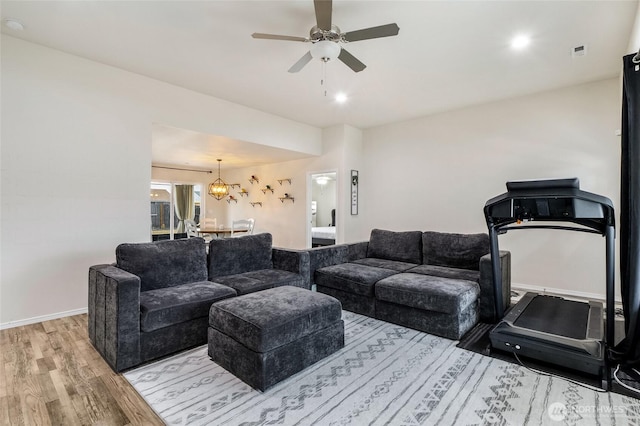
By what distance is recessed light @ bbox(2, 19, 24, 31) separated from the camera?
2.86 meters

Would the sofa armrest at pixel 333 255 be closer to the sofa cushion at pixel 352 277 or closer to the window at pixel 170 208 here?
the sofa cushion at pixel 352 277

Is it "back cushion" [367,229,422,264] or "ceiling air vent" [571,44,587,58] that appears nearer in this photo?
"ceiling air vent" [571,44,587,58]

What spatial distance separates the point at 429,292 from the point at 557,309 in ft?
4.20

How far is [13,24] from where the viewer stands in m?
2.89

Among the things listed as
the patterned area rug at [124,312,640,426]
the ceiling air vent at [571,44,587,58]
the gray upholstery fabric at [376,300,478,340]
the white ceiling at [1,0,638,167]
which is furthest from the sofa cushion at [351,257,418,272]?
the ceiling air vent at [571,44,587,58]

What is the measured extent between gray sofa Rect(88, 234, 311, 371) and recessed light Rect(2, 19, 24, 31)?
7.86 feet

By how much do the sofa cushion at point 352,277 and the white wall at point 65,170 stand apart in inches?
97.9

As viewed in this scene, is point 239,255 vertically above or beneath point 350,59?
beneath

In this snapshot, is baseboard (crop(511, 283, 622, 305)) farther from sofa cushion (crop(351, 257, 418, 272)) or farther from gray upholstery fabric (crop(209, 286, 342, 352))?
gray upholstery fabric (crop(209, 286, 342, 352))

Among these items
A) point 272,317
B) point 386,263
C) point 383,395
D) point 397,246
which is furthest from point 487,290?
point 272,317

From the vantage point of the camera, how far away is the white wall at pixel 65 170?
10.3 feet

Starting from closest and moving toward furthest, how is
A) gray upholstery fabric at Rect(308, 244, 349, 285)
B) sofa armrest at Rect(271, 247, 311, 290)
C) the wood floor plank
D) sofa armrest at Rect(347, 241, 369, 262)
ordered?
the wood floor plank
sofa armrest at Rect(271, 247, 311, 290)
gray upholstery fabric at Rect(308, 244, 349, 285)
sofa armrest at Rect(347, 241, 369, 262)

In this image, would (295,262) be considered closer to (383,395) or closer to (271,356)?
(271,356)
